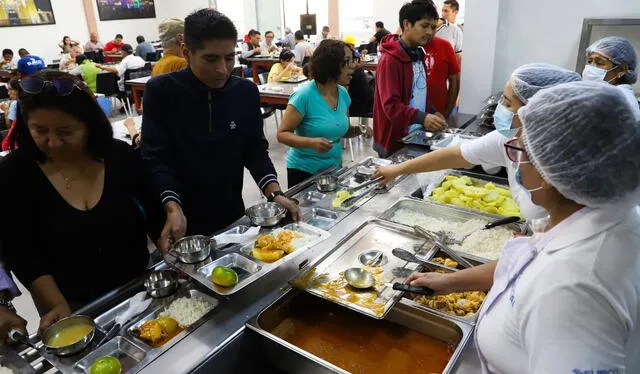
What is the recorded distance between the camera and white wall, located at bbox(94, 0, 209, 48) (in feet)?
39.2

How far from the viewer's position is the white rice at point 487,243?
5.14 ft

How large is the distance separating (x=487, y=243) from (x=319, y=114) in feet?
3.81

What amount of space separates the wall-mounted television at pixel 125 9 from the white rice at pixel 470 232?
12.9 metres

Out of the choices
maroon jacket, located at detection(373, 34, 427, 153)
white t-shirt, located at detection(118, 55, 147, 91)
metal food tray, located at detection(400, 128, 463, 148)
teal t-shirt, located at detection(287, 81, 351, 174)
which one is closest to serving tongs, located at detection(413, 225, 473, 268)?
teal t-shirt, located at detection(287, 81, 351, 174)

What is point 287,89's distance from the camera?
17.4ft

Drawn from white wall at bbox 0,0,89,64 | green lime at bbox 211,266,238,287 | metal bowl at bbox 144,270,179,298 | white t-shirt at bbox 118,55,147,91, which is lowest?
metal bowl at bbox 144,270,179,298

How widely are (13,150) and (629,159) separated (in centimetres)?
166

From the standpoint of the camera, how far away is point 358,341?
1.28 meters

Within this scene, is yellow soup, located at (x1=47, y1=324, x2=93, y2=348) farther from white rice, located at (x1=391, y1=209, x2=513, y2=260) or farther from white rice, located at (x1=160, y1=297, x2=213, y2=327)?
white rice, located at (x1=391, y1=209, x2=513, y2=260)

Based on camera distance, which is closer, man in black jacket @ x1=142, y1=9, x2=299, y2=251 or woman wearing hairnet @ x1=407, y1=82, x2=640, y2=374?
woman wearing hairnet @ x1=407, y1=82, x2=640, y2=374

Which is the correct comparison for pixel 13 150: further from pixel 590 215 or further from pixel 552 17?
pixel 552 17

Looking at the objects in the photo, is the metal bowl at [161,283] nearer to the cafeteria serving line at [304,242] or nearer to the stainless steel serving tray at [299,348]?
the cafeteria serving line at [304,242]

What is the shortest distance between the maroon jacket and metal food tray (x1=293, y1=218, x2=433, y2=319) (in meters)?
1.19

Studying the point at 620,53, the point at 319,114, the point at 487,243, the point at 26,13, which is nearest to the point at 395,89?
the point at 319,114
